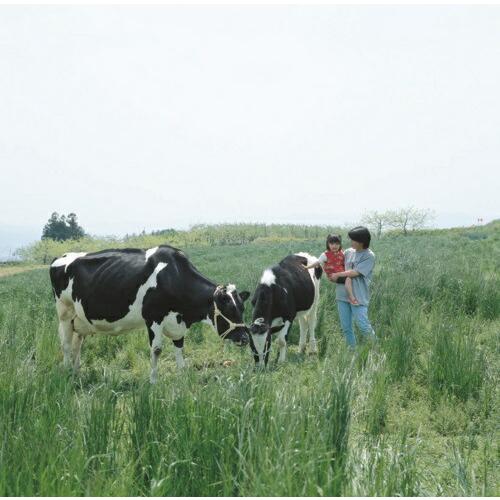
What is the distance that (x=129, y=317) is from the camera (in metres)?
6.87

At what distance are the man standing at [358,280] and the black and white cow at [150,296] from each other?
1.45 m

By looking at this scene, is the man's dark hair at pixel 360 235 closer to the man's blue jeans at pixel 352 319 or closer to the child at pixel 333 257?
the child at pixel 333 257

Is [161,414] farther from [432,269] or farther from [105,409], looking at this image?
[432,269]

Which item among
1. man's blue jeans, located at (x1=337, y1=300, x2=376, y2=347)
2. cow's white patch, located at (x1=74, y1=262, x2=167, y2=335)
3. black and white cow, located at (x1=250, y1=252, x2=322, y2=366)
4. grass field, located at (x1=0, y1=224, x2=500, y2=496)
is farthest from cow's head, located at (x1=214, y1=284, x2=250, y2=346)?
grass field, located at (x1=0, y1=224, x2=500, y2=496)

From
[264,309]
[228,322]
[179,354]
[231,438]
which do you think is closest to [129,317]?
[179,354]

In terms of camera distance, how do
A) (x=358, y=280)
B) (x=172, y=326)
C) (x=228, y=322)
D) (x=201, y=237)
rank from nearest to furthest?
(x=228, y=322) < (x=172, y=326) < (x=358, y=280) < (x=201, y=237)

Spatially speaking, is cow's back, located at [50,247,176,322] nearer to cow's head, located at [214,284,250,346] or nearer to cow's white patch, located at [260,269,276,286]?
cow's head, located at [214,284,250,346]

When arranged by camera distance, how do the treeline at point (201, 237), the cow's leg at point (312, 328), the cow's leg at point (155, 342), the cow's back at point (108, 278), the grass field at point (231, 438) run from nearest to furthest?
1. the grass field at point (231, 438)
2. the cow's leg at point (155, 342)
3. the cow's back at point (108, 278)
4. the cow's leg at point (312, 328)
5. the treeline at point (201, 237)

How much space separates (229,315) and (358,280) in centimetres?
193

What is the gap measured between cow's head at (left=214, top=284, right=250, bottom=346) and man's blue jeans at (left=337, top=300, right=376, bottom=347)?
1.59 metres

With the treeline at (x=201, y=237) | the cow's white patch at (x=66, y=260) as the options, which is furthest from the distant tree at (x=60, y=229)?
the cow's white patch at (x=66, y=260)

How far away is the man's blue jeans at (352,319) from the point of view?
23.2 feet

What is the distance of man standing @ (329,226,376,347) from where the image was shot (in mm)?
6914

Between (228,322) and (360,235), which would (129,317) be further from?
(360,235)
